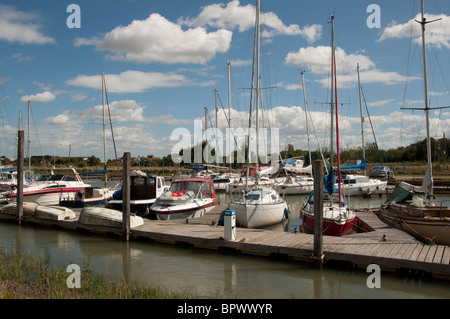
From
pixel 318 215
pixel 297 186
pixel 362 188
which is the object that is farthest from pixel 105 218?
pixel 362 188

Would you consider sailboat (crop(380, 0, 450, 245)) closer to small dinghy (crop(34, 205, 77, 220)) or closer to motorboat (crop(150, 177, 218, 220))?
motorboat (crop(150, 177, 218, 220))

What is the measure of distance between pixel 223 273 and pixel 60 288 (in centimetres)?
463

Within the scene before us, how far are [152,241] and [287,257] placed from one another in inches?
227

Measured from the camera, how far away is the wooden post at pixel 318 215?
11.2 meters

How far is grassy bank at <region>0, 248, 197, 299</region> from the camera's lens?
27.6 ft

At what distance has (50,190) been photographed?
87.5 feet

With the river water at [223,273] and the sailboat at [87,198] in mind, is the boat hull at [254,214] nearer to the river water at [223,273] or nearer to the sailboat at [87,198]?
the river water at [223,273]

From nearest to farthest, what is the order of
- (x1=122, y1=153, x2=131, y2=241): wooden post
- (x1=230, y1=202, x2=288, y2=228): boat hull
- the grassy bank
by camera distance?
the grassy bank < (x1=122, y1=153, x2=131, y2=241): wooden post < (x1=230, y1=202, x2=288, y2=228): boat hull

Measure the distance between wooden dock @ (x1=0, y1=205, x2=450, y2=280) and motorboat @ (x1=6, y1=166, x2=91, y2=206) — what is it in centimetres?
1023

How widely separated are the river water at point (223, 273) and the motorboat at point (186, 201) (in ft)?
11.5

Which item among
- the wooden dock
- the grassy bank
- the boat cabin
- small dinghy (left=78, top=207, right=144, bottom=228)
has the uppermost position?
the boat cabin

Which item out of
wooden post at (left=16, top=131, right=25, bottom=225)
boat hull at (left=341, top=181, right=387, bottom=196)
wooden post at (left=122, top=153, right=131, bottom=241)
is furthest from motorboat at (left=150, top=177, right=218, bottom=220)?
boat hull at (left=341, top=181, right=387, bottom=196)

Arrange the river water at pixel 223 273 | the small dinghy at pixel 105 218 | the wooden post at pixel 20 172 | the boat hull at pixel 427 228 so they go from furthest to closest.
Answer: the wooden post at pixel 20 172 < the small dinghy at pixel 105 218 < the boat hull at pixel 427 228 < the river water at pixel 223 273

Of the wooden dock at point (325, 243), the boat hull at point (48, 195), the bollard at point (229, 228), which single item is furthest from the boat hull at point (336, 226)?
the boat hull at point (48, 195)
